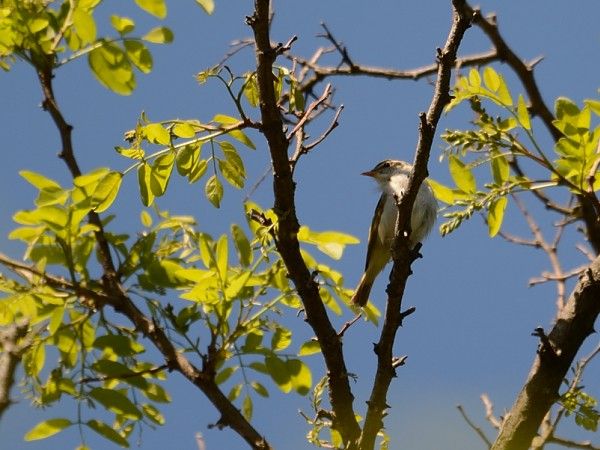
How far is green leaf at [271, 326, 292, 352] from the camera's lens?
9.87 ft

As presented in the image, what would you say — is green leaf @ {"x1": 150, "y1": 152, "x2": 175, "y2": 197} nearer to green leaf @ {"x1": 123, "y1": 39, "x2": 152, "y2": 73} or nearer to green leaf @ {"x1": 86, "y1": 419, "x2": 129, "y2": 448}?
green leaf @ {"x1": 123, "y1": 39, "x2": 152, "y2": 73}

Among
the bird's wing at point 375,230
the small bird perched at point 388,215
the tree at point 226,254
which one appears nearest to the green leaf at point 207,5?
the tree at point 226,254

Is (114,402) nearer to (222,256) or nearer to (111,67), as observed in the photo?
(222,256)

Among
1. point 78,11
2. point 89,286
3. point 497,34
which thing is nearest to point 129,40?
point 78,11

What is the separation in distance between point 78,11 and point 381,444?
1.94 m

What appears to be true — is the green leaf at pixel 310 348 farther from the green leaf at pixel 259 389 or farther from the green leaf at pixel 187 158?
the green leaf at pixel 187 158

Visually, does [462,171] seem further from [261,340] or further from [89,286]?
[89,286]

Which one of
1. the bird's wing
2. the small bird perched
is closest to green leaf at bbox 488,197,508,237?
the small bird perched

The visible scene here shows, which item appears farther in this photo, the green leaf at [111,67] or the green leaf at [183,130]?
the green leaf at [183,130]

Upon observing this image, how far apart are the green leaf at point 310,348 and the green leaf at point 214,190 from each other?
57cm

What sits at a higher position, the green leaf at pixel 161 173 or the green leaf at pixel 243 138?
the green leaf at pixel 243 138

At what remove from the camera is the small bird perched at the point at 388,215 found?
20.6ft

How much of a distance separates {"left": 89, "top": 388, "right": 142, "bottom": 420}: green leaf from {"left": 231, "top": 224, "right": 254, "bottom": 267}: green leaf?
21.9 inches

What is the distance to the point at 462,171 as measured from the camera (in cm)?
321
